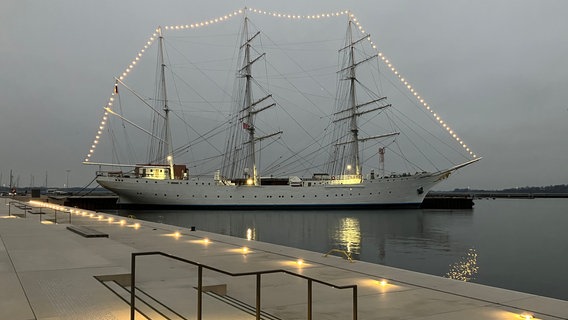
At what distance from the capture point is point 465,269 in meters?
17.7

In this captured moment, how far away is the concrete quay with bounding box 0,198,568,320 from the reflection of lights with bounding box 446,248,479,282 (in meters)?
6.68

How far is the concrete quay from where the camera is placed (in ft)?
19.7

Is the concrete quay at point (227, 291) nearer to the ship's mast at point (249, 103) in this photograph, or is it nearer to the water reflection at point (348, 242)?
the water reflection at point (348, 242)

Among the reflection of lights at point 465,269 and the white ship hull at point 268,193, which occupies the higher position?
the white ship hull at point 268,193

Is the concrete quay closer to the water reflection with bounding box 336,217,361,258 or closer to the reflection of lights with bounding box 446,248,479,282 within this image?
the reflection of lights with bounding box 446,248,479,282

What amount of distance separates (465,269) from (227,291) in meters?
12.7

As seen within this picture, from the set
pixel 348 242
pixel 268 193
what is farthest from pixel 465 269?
pixel 268 193

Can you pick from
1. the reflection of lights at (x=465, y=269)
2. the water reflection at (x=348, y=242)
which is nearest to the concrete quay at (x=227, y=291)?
the reflection of lights at (x=465, y=269)

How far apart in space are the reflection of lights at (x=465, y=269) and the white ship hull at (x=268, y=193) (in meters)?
52.4

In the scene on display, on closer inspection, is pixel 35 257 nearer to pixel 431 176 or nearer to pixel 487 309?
pixel 487 309

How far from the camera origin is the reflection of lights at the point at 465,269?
51.8 feet

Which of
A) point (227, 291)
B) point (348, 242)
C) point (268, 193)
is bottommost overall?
point (348, 242)

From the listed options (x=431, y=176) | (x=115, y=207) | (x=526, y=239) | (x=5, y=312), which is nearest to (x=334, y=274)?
(x=5, y=312)

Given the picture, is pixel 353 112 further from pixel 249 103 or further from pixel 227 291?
pixel 227 291
